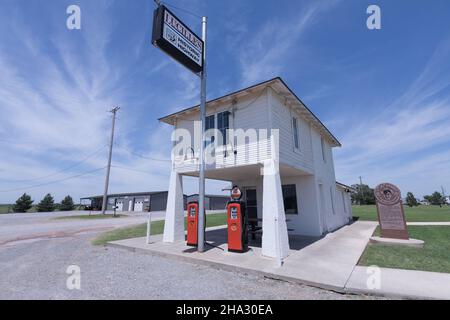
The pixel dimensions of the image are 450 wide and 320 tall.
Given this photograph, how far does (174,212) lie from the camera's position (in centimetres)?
871

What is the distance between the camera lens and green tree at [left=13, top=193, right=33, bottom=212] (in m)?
40.1

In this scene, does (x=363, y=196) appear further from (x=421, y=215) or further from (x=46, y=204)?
(x=46, y=204)

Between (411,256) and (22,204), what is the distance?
179 ft

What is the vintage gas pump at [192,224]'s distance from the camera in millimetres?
7629

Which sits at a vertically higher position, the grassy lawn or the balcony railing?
the balcony railing

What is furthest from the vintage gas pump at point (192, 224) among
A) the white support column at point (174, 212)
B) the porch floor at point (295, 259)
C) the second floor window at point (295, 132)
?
the second floor window at point (295, 132)

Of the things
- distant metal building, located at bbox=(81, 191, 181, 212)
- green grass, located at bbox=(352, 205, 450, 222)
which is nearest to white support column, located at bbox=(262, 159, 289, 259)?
green grass, located at bbox=(352, 205, 450, 222)

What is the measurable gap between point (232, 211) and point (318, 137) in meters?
8.01

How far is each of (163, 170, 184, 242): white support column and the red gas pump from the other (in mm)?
1085

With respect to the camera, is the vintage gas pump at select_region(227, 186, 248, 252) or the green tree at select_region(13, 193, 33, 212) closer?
the vintage gas pump at select_region(227, 186, 248, 252)

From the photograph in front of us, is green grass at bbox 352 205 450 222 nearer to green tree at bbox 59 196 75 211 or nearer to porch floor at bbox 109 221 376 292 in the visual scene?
porch floor at bbox 109 221 376 292
